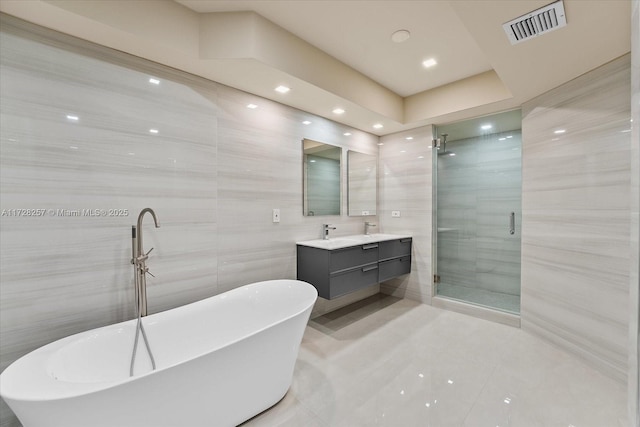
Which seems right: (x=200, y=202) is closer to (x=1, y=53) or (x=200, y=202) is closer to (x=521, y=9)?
(x=1, y=53)

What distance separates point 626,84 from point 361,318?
2940 millimetres

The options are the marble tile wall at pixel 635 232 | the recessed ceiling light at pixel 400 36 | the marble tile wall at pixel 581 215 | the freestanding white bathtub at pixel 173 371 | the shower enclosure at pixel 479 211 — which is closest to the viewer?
the marble tile wall at pixel 635 232

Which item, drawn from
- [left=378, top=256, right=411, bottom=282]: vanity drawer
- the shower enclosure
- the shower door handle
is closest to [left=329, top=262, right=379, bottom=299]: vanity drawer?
[left=378, top=256, right=411, bottom=282]: vanity drawer

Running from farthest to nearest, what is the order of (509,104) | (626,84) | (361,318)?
(361,318)
(509,104)
(626,84)

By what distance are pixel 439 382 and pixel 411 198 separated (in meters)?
2.22

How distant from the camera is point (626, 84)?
1947 mm

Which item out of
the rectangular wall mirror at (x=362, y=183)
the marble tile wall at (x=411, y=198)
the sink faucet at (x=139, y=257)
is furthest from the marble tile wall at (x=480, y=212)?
the sink faucet at (x=139, y=257)

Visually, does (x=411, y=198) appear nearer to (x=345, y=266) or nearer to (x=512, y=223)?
(x=512, y=223)

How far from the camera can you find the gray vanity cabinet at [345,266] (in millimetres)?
2598

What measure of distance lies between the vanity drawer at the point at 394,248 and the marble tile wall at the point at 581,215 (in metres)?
1.23

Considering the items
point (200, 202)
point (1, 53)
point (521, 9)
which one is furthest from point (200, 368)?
point (521, 9)

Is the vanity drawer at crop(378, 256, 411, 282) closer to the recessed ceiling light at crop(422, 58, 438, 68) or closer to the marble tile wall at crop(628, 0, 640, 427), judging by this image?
the recessed ceiling light at crop(422, 58, 438, 68)

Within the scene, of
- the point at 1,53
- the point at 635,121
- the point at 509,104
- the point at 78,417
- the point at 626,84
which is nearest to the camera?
the point at 635,121

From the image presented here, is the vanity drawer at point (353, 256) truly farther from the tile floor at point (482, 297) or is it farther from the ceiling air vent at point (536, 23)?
the ceiling air vent at point (536, 23)
